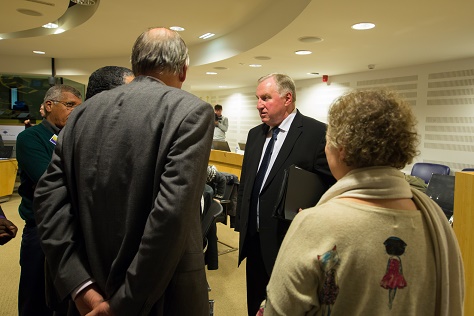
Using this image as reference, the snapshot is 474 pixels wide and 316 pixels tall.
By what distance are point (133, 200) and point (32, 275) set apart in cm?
132

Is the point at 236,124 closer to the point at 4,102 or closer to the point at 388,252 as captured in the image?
the point at 4,102

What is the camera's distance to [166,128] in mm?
1033

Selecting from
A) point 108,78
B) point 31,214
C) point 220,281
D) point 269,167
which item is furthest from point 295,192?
point 220,281

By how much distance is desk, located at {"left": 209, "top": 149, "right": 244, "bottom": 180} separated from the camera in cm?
610

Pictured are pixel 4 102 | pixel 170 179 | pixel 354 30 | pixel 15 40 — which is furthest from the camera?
pixel 4 102

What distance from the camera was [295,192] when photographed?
1.85m

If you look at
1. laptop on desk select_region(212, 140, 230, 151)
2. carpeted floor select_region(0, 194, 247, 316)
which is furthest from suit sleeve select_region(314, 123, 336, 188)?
laptop on desk select_region(212, 140, 230, 151)

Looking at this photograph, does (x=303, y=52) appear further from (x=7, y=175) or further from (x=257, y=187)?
(x=7, y=175)

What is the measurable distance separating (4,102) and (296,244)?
10.3 m

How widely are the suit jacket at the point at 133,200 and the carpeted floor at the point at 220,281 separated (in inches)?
77.6

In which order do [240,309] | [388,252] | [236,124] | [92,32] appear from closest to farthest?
[388,252], [240,309], [92,32], [236,124]

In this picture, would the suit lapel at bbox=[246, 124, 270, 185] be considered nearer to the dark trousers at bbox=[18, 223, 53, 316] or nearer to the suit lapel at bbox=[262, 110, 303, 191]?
the suit lapel at bbox=[262, 110, 303, 191]

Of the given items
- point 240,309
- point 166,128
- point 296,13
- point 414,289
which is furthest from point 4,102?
point 414,289

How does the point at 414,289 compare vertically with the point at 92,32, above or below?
below
